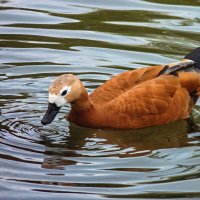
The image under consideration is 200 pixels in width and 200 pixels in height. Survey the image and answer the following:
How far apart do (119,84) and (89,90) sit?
773mm

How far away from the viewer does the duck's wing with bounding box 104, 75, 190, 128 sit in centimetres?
921

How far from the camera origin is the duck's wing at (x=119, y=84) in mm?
9469

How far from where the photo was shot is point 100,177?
25.1 feet

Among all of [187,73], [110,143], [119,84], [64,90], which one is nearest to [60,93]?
[64,90]

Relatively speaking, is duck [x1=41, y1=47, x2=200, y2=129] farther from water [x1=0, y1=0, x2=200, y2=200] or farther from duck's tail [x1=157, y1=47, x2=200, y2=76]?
water [x1=0, y1=0, x2=200, y2=200]

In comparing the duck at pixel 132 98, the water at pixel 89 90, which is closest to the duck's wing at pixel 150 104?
the duck at pixel 132 98

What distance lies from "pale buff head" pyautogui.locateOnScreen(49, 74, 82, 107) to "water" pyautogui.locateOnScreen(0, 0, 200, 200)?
1.18 ft

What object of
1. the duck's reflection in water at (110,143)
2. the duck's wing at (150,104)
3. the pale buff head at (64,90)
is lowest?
the duck's reflection in water at (110,143)

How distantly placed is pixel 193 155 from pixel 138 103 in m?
1.18

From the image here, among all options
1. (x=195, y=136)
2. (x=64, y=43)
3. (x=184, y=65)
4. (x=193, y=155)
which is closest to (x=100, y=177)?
(x=193, y=155)

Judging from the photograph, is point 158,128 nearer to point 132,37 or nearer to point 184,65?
point 184,65

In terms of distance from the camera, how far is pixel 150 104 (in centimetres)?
931

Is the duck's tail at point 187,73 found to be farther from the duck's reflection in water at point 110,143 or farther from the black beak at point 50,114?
the black beak at point 50,114

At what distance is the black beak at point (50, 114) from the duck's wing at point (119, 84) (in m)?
0.73
